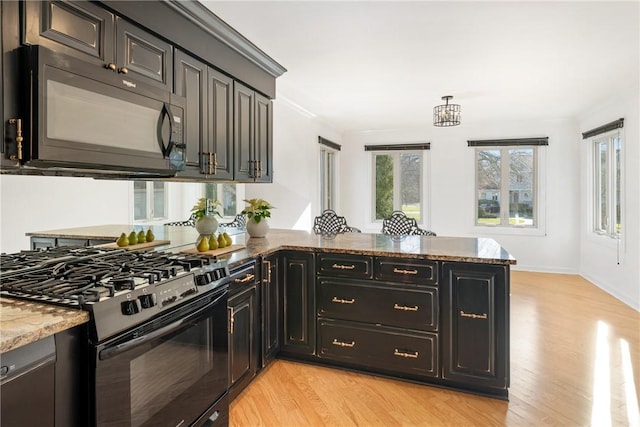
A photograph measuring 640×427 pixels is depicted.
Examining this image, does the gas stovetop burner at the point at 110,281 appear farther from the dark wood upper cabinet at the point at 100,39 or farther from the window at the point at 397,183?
the window at the point at 397,183

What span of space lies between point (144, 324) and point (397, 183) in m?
6.45

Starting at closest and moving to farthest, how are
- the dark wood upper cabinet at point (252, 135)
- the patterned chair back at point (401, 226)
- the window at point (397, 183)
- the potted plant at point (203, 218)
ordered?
1. the dark wood upper cabinet at point (252, 135)
2. the potted plant at point (203, 218)
3. the patterned chair back at point (401, 226)
4. the window at point (397, 183)

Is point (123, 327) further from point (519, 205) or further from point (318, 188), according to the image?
point (519, 205)

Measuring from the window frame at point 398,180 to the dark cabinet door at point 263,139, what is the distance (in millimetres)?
4364

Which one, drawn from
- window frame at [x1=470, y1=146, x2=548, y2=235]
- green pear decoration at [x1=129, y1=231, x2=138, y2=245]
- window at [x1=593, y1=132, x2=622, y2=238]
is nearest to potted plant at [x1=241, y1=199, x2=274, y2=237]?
green pear decoration at [x1=129, y1=231, x2=138, y2=245]

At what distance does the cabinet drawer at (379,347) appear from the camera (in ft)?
8.24

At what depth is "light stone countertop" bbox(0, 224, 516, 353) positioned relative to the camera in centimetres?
115

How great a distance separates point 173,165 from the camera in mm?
2139

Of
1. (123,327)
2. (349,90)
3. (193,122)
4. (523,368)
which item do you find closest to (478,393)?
(523,368)

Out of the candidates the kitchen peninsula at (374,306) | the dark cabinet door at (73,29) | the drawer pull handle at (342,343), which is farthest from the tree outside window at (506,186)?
the dark cabinet door at (73,29)

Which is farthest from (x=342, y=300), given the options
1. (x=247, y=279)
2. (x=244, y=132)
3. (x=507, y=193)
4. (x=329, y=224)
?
(x=507, y=193)

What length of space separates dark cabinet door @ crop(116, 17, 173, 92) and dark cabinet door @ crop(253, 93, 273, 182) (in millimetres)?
1042

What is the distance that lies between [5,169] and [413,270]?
86.3 inches

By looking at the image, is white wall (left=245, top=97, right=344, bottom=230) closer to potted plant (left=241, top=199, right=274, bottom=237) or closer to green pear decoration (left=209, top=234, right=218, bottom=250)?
potted plant (left=241, top=199, right=274, bottom=237)
